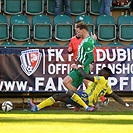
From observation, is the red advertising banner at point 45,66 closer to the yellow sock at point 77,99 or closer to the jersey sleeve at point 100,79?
the jersey sleeve at point 100,79

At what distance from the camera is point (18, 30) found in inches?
741

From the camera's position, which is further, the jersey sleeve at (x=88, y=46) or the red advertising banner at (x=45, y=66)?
the red advertising banner at (x=45, y=66)

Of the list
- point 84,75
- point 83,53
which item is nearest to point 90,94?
point 84,75

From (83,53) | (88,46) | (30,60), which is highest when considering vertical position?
(88,46)

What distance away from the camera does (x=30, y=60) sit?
15977 millimetres

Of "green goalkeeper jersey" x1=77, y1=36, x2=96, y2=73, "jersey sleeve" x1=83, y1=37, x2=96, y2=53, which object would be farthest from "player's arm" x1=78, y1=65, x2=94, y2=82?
"jersey sleeve" x1=83, y1=37, x2=96, y2=53

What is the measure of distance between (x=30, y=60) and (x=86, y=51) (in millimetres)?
2857

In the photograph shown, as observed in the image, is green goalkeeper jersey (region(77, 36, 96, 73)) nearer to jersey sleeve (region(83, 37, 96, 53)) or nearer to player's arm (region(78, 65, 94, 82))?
jersey sleeve (region(83, 37, 96, 53))

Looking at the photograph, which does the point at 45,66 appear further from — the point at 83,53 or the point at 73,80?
the point at 83,53

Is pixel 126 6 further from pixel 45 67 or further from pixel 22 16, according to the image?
pixel 45 67

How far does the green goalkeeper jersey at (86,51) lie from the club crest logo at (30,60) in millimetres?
2504

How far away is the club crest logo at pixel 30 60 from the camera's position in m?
15.9

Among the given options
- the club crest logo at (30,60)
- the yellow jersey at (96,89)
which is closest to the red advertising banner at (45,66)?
the club crest logo at (30,60)
